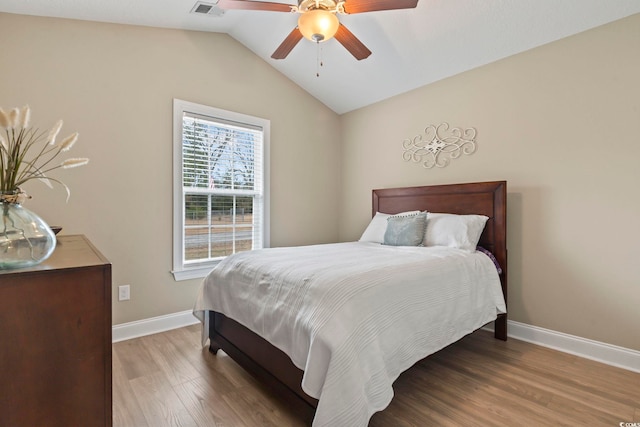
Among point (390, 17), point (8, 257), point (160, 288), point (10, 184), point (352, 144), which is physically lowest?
point (160, 288)

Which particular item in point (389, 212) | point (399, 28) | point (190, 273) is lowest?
point (190, 273)

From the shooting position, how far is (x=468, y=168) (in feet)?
10.1

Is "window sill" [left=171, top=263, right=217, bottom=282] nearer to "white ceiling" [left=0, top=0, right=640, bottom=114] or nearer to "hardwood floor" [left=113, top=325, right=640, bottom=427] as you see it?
"hardwood floor" [left=113, top=325, right=640, bottom=427]

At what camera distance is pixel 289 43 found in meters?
2.29

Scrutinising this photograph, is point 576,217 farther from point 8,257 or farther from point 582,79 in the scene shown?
point 8,257

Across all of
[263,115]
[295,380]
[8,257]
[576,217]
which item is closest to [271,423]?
[295,380]

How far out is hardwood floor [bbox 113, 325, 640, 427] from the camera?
166cm

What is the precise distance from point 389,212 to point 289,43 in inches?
81.8

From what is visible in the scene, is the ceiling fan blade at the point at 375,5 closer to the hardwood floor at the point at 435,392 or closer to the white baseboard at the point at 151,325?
the hardwood floor at the point at 435,392

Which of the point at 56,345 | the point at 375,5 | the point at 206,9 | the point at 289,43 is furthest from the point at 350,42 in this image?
the point at 56,345

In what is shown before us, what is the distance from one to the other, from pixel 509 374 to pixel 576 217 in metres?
1.33

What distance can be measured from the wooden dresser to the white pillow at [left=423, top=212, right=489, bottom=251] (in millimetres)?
2442

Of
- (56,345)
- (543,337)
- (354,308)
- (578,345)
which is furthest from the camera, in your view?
(543,337)

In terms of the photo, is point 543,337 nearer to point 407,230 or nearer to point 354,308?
point 407,230
